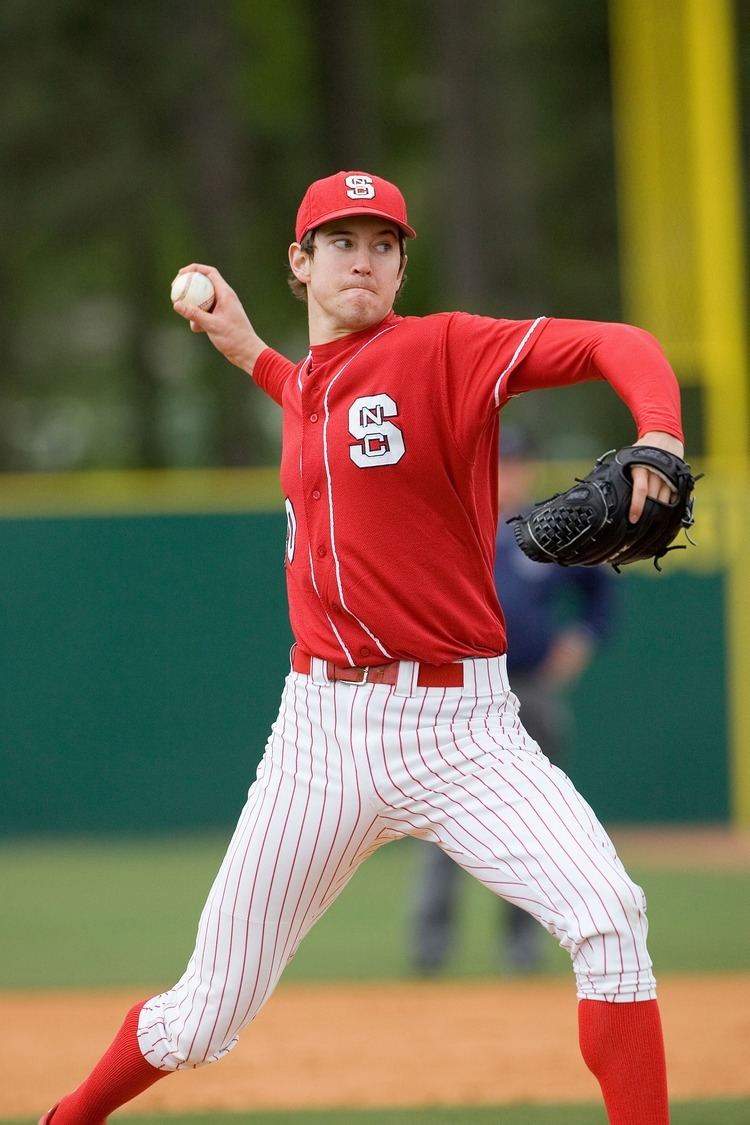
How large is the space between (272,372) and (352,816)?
1.16 meters

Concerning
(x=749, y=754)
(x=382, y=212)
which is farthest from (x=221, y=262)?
(x=382, y=212)

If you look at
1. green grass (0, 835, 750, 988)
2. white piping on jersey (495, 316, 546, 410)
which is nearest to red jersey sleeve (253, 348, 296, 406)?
white piping on jersey (495, 316, 546, 410)

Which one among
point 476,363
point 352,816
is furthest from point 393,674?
point 476,363

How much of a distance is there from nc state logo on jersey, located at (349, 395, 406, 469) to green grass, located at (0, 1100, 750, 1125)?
193 centimetres

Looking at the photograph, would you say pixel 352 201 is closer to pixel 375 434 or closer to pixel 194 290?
pixel 375 434

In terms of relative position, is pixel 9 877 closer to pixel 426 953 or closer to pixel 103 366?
pixel 426 953

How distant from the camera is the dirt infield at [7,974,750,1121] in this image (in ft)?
15.3

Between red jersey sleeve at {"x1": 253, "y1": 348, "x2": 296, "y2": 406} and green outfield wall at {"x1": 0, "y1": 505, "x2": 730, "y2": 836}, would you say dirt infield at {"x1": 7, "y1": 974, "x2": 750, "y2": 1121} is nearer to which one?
red jersey sleeve at {"x1": 253, "y1": 348, "x2": 296, "y2": 406}

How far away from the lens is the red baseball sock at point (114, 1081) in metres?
3.45

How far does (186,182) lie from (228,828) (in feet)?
42.3

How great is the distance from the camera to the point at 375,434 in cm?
334

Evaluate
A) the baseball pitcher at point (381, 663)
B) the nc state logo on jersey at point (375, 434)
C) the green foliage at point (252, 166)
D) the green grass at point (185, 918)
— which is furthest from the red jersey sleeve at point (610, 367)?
the green foliage at point (252, 166)

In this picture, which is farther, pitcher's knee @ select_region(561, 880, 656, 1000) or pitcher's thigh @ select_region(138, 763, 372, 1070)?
pitcher's thigh @ select_region(138, 763, 372, 1070)

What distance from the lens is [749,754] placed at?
990cm
